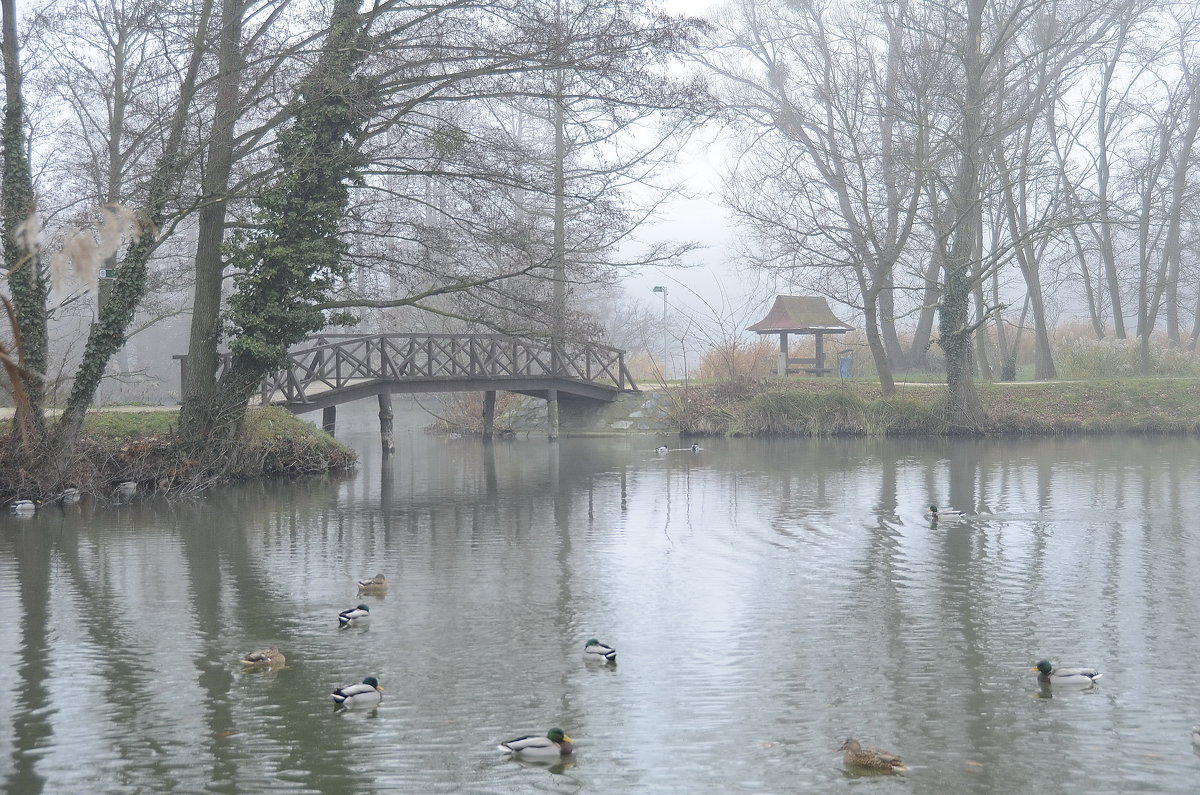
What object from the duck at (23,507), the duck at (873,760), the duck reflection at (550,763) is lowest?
the duck reflection at (550,763)

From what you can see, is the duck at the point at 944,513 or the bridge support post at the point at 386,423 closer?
the duck at the point at 944,513

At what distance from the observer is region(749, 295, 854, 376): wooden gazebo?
33.0 meters

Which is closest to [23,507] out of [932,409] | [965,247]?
[965,247]

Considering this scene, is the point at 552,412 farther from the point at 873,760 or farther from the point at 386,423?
the point at 873,760

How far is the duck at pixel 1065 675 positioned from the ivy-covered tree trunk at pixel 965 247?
18.7 m

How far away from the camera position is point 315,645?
7.82 m

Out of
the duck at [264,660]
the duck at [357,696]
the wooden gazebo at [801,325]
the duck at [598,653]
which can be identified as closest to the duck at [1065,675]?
the duck at [598,653]

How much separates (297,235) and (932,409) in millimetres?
16305

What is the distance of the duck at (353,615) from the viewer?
27.0 feet

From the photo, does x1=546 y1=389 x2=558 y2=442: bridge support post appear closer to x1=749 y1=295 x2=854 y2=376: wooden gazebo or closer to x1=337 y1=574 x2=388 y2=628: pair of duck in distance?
x1=749 y1=295 x2=854 y2=376: wooden gazebo

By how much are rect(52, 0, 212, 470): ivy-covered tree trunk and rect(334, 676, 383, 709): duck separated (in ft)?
32.6

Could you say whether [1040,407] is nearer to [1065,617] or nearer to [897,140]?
[897,140]

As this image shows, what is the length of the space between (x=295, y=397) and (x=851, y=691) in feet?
55.2

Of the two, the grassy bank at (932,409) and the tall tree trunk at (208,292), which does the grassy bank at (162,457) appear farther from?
the grassy bank at (932,409)
